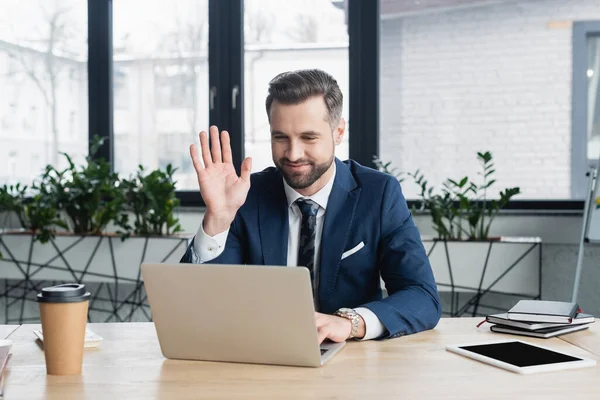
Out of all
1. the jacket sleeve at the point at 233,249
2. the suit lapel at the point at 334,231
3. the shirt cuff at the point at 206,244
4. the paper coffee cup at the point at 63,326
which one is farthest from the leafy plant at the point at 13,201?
the paper coffee cup at the point at 63,326

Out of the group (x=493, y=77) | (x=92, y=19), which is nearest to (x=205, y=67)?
(x=92, y=19)

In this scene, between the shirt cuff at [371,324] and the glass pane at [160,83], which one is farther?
the glass pane at [160,83]

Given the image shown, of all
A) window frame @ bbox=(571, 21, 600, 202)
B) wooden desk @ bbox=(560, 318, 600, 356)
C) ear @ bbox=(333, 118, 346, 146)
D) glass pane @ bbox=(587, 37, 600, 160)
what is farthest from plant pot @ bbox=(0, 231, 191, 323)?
wooden desk @ bbox=(560, 318, 600, 356)

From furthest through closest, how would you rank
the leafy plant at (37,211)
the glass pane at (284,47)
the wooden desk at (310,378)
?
1. the glass pane at (284,47)
2. the leafy plant at (37,211)
3. the wooden desk at (310,378)

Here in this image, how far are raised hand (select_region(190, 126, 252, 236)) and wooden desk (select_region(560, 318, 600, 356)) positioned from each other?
91 cm

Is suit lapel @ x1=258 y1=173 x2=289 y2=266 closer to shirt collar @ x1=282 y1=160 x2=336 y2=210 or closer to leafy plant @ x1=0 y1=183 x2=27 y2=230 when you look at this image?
shirt collar @ x1=282 y1=160 x2=336 y2=210

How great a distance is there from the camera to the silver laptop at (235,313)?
1303 mm

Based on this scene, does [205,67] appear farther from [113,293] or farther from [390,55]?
[113,293]

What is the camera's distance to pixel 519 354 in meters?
1.43

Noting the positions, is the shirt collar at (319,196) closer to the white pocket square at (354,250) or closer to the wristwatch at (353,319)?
the white pocket square at (354,250)

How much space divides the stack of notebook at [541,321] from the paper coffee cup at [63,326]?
962 mm

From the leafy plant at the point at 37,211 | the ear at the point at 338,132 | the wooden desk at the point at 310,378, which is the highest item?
the ear at the point at 338,132

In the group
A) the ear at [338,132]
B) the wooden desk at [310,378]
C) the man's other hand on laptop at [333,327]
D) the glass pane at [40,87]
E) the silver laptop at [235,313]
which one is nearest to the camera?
the wooden desk at [310,378]

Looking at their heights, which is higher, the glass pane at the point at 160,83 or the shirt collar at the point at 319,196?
the glass pane at the point at 160,83
